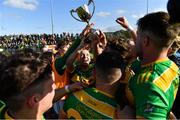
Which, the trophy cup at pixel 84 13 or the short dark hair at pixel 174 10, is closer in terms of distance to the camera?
the short dark hair at pixel 174 10

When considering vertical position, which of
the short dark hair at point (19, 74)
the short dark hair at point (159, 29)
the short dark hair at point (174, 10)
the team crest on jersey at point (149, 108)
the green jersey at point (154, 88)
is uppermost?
the short dark hair at point (174, 10)

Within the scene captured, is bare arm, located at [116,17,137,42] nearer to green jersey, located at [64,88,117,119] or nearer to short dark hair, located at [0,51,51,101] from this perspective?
green jersey, located at [64,88,117,119]

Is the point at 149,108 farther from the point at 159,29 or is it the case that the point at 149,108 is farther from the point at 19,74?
the point at 19,74

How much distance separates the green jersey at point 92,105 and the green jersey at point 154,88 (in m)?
0.24

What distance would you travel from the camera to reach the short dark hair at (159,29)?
2.88m

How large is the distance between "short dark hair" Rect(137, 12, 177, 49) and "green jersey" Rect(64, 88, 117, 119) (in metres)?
0.52

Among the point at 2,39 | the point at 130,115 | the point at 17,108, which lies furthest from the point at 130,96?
the point at 2,39

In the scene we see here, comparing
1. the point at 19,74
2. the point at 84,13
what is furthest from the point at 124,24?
the point at 19,74

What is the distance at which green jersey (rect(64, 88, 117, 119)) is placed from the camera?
303cm

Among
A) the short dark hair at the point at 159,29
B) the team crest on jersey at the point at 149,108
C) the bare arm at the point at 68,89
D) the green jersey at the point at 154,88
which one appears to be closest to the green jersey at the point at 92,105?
the bare arm at the point at 68,89

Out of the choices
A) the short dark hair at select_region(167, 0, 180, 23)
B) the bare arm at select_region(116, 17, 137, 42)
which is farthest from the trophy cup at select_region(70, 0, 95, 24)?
the short dark hair at select_region(167, 0, 180, 23)

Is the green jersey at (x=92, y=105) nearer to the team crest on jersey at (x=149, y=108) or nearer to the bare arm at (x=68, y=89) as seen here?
the bare arm at (x=68, y=89)

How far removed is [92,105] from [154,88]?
1.80 ft

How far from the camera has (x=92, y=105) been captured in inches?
121
